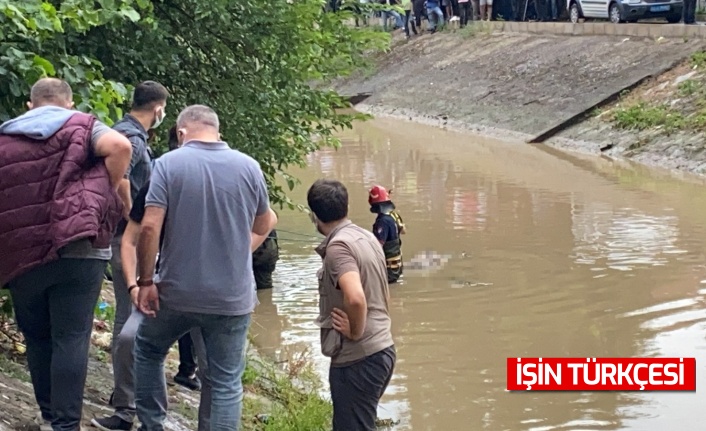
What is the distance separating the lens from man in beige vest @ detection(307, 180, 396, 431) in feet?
17.0

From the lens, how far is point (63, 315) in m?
4.84

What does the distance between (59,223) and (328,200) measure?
1.19 m

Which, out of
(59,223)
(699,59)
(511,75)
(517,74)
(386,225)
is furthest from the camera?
(511,75)

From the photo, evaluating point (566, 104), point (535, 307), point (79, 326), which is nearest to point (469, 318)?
point (535, 307)

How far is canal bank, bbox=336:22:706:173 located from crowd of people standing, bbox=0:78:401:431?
14763 millimetres

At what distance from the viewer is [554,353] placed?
911 cm

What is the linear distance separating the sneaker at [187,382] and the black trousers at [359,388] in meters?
1.80

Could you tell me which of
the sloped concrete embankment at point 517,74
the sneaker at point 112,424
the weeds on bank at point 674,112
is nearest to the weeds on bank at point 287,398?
the sneaker at point 112,424

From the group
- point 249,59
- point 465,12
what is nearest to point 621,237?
point 249,59

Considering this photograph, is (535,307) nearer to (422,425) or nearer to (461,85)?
(422,425)

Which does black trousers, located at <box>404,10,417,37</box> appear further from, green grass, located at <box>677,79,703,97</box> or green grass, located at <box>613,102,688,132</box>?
green grass, located at <box>677,79,703,97</box>

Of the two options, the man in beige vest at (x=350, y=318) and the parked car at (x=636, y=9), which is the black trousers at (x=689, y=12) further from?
the man in beige vest at (x=350, y=318)

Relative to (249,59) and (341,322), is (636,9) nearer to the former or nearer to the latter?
(249,59)

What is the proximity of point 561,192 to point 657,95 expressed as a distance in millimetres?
6143
